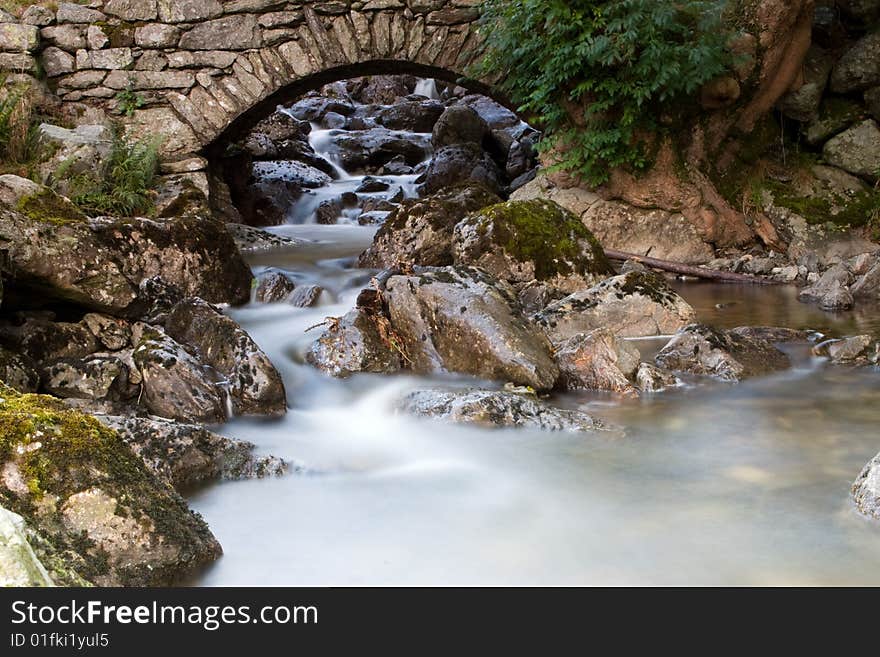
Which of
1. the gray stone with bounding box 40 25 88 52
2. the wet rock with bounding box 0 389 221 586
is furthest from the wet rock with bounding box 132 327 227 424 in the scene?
the gray stone with bounding box 40 25 88 52

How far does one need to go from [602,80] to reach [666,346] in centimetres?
437

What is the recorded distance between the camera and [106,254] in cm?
489

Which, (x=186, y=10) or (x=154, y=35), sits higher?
(x=186, y=10)

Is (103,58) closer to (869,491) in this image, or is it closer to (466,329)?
(466,329)

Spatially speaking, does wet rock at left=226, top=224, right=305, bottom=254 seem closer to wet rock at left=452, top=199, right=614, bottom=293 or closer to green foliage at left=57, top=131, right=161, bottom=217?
green foliage at left=57, top=131, right=161, bottom=217

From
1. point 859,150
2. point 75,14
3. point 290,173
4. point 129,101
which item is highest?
point 75,14

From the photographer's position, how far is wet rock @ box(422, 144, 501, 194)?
13391mm

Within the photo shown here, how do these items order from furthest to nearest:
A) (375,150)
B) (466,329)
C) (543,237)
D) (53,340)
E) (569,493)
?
1. (375,150)
2. (543,237)
3. (466,329)
4. (53,340)
5. (569,493)

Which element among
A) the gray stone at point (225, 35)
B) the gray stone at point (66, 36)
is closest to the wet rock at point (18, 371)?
the gray stone at point (225, 35)

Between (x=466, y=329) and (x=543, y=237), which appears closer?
(x=466, y=329)

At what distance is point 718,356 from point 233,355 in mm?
2763

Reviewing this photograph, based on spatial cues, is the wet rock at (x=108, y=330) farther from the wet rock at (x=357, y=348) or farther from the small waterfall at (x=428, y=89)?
the small waterfall at (x=428, y=89)

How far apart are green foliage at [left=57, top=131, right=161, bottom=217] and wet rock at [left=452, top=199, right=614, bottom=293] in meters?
3.64

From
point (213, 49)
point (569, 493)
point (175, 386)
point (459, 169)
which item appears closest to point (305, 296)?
point (175, 386)
